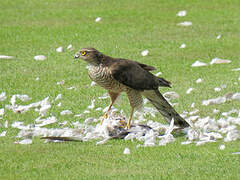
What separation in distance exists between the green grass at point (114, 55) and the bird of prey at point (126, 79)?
2.57 feet

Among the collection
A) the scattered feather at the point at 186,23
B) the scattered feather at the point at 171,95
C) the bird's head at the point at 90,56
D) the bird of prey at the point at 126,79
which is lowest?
the scattered feather at the point at 171,95

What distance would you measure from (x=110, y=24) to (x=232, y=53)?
405 cm

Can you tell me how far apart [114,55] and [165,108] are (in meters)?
5.78

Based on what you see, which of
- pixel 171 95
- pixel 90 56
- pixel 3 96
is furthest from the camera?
pixel 3 96

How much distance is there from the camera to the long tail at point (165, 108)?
30.5 feet

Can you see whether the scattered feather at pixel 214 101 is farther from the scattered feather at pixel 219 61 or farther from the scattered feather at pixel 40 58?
the scattered feather at pixel 40 58

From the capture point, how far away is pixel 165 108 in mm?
9422

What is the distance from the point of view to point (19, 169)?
763 centimetres

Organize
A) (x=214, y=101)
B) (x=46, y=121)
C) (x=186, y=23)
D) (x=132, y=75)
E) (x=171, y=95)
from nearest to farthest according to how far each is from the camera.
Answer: (x=132, y=75)
(x=46, y=121)
(x=214, y=101)
(x=171, y=95)
(x=186, y=23)

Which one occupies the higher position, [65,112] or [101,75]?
[101,75]

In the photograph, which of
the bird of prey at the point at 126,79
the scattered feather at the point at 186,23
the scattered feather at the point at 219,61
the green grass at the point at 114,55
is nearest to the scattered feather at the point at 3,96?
the green grass at the point at 114,55

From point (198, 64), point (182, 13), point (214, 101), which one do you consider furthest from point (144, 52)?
point (214, 101)

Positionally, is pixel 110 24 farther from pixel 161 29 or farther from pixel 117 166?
pixel 117 166

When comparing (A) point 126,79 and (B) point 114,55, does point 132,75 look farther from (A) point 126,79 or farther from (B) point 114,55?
(B) point 114,55
